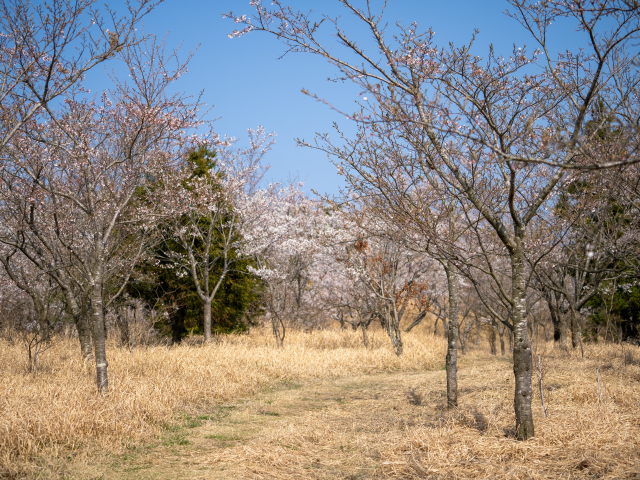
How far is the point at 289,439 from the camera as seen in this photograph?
536 centimetres

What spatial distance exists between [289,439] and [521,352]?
2.94m

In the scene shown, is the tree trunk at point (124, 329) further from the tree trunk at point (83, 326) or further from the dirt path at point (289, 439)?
the dirt path at point (289, 439)

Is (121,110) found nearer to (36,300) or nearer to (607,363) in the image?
(36,300)

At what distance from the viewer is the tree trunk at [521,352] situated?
173 inches

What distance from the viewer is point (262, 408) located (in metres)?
7.40

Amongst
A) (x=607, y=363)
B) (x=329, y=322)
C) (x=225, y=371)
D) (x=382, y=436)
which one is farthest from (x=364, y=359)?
(x=329, y=322)

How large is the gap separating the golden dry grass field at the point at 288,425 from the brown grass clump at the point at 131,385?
24mm

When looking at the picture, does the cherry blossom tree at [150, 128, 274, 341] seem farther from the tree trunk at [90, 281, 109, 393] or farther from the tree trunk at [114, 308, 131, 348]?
the tree trunk at [90, 281, 109, 393]

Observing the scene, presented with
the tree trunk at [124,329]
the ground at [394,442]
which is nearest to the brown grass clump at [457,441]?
the ground at [394,442]

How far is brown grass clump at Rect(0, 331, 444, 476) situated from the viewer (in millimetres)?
4816

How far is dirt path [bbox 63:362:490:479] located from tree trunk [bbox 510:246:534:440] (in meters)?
1.33

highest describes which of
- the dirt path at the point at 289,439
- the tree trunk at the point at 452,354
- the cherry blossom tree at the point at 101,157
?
the cherry blossom tree at the point at 101,157

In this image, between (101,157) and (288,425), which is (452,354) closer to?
(288,425)

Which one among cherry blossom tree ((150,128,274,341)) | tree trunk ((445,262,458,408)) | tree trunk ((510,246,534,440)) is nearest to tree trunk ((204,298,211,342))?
cherry blossom tree ((150,128,274,341))
